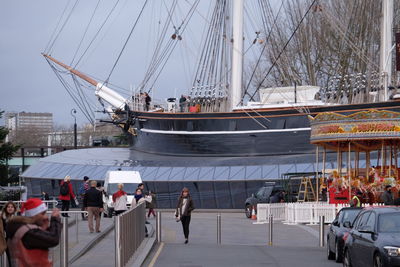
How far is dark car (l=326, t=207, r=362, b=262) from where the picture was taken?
1958cm

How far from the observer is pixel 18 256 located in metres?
10.4

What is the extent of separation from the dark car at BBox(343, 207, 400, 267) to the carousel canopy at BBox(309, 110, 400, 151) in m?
20.1

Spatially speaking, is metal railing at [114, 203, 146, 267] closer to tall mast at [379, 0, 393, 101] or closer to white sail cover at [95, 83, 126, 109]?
tall mast at [379, 0, 393, 101]

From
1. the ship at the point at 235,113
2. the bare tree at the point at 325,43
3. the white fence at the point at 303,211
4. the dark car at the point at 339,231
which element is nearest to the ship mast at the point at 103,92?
the ship at the point at 235,113

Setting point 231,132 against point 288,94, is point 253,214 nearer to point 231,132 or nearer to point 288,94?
point 288,94

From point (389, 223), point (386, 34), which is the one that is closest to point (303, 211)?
point (386, 34)

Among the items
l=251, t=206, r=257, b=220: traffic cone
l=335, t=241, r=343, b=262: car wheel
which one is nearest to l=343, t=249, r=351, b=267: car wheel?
l=335, t=241, r=343, b=262: car wheel

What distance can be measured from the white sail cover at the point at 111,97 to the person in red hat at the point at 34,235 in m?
59.7

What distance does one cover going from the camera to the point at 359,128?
38312 mm

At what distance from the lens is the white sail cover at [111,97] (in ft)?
230

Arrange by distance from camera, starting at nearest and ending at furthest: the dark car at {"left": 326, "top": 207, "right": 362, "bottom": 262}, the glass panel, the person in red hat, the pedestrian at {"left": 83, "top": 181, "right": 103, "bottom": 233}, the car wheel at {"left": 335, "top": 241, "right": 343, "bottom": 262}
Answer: the person in red hat
the glass panel
the dark car at {"left": 326, "top": 207, "right": 362, "bottom": 262}
the car wheel at {"left": 335, "top": 241, "right": 343, "bottom": 262}
the pedestrian at {"left": 83, "top": 181, "right": 103, "bottom": 233}

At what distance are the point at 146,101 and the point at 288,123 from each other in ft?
40.9

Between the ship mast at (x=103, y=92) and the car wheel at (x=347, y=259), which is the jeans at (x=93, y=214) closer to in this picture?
the car wheel at (x=347, y=259)

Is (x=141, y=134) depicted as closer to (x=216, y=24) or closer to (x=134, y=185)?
(x=216, y=24)
